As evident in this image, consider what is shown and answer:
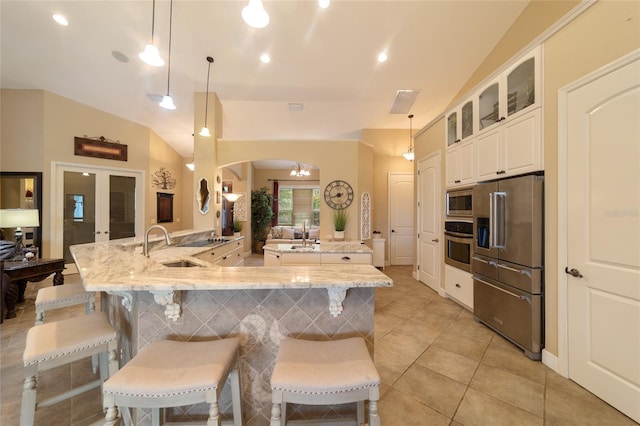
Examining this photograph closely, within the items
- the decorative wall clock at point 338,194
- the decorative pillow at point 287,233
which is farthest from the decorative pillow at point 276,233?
the decorative wall clock at point 338,194

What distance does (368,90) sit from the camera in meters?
4.60

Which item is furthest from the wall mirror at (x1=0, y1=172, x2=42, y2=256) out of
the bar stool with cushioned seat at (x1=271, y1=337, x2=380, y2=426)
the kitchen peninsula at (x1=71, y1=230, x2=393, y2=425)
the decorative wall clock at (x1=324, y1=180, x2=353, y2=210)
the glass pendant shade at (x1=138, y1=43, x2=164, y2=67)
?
the bar stool with cushioned seat at (x1=271, y1=337, x2=380, y2=426)

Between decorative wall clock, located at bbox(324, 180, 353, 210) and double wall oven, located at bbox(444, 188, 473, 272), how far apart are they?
6.71 feet

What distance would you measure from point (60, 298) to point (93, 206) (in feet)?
14.5

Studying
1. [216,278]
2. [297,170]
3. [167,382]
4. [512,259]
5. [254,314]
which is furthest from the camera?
[297,170]

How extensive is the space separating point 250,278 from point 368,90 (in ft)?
14.7

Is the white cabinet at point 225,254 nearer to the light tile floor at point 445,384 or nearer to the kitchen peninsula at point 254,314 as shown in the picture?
the light tile floor at point 445,384

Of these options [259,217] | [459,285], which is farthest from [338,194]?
[259,217]

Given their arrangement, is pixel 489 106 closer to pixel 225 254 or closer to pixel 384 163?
pixel 384 163

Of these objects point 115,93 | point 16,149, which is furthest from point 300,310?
point 16,149

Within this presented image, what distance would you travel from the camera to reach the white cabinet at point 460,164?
3119mm

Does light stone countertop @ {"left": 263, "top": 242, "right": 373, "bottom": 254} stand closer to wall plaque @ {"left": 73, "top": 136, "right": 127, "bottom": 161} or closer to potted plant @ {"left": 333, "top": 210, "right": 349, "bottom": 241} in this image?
potted plant @ {"left": 333, "top": 210, "right": 349, "bottom": 241}

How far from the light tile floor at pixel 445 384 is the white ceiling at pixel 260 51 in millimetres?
3894

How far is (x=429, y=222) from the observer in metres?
4.22
